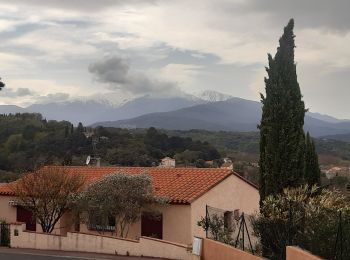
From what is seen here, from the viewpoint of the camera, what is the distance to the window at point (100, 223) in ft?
82.3

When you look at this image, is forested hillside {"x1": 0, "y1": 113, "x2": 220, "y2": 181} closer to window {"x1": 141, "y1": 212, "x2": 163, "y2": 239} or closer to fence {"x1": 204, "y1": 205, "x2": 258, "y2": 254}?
window {"x1": 141, "y1": 212, "x2": 163, "y2": 239}

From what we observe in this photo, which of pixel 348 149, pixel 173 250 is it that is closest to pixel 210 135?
pixel 348 149

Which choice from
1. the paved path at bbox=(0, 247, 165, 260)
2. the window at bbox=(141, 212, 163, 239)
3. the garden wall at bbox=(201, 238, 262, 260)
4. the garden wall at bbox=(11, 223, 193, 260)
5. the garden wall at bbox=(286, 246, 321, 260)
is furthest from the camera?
the window at bbox=(141, 212, 163, 239)

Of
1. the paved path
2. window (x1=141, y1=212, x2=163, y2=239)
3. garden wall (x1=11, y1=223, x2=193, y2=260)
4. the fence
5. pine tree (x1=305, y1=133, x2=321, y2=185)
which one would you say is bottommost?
the paved path

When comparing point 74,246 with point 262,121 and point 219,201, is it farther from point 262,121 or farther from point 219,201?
point 262,121

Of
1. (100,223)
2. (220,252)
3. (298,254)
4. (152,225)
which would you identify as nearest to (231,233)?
(220,252)

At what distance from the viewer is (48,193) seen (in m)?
27.1

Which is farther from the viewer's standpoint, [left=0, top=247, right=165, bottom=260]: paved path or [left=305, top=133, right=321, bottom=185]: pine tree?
[left=305, top=133, right=321, bottom=185]: pine tree

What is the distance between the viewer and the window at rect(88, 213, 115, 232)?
25078 mm

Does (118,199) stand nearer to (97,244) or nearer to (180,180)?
(97,244)

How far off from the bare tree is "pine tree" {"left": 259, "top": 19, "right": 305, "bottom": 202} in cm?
1103

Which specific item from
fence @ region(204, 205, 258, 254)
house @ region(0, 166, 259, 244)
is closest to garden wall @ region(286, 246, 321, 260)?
fence @ region(204, 205, 258, 254)

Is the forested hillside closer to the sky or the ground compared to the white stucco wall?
closer to the sky

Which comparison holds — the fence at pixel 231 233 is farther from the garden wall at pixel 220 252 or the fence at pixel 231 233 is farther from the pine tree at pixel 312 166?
the pine tree at pixel 312 166
